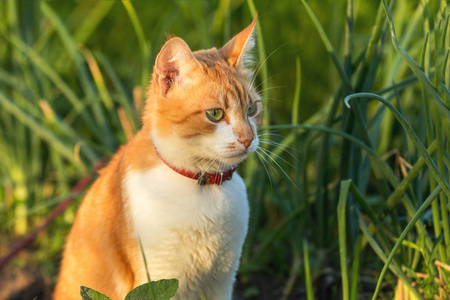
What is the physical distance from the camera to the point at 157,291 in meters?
1.46

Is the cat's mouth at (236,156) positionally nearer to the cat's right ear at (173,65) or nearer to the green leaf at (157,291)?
the cat's right ear at (173,65)

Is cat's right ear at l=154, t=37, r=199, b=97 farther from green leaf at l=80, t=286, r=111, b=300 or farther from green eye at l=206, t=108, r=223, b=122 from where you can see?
green leaf at l=80, t=286, r=111, b=300

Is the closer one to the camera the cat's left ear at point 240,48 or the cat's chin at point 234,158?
the cat's chin at point 234,158

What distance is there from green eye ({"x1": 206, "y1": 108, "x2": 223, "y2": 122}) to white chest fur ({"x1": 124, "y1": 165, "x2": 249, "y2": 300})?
0.20 m

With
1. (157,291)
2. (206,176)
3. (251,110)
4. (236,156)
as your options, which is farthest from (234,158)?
(157,291)

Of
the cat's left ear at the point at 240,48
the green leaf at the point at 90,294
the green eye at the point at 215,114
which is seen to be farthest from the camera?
the cat's left ear at the point at 240,48

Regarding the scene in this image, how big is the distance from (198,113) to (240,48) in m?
0.29

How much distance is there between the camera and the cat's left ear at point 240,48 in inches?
64.7

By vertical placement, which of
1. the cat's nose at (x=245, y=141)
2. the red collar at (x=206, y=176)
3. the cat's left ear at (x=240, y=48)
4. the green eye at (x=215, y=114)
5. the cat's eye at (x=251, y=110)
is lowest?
the red collar at (x=206, y=176)

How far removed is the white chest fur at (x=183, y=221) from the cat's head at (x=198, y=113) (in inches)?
2.9

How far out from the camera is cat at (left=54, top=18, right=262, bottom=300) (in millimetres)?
1530

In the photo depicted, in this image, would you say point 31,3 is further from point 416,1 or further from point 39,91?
point 416,1

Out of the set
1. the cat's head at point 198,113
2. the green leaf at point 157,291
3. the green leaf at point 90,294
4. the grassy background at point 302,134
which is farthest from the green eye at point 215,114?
the green leaf at point 90,294

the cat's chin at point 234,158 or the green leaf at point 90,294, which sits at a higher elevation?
the cat's chin at point 234,158
